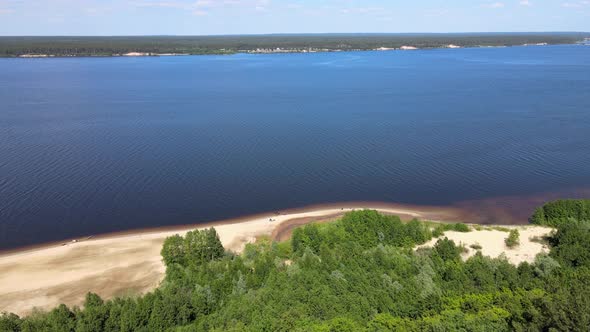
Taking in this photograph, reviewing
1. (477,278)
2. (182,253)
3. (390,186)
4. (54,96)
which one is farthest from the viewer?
(54,96)

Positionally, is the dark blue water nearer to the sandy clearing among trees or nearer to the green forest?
the sandy clearing among trees

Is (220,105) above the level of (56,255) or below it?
above

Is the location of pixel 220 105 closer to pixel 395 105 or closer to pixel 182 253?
pixel 395 105

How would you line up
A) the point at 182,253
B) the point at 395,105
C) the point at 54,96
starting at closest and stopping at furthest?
the point at 182,253, the point at 395,105, the point at 54,96

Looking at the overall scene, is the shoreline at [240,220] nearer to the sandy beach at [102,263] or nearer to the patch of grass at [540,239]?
the sandy beach at [102,263]

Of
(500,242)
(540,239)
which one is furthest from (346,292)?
(540,239)

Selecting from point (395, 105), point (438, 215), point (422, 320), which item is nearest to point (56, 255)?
point (422, 320)
